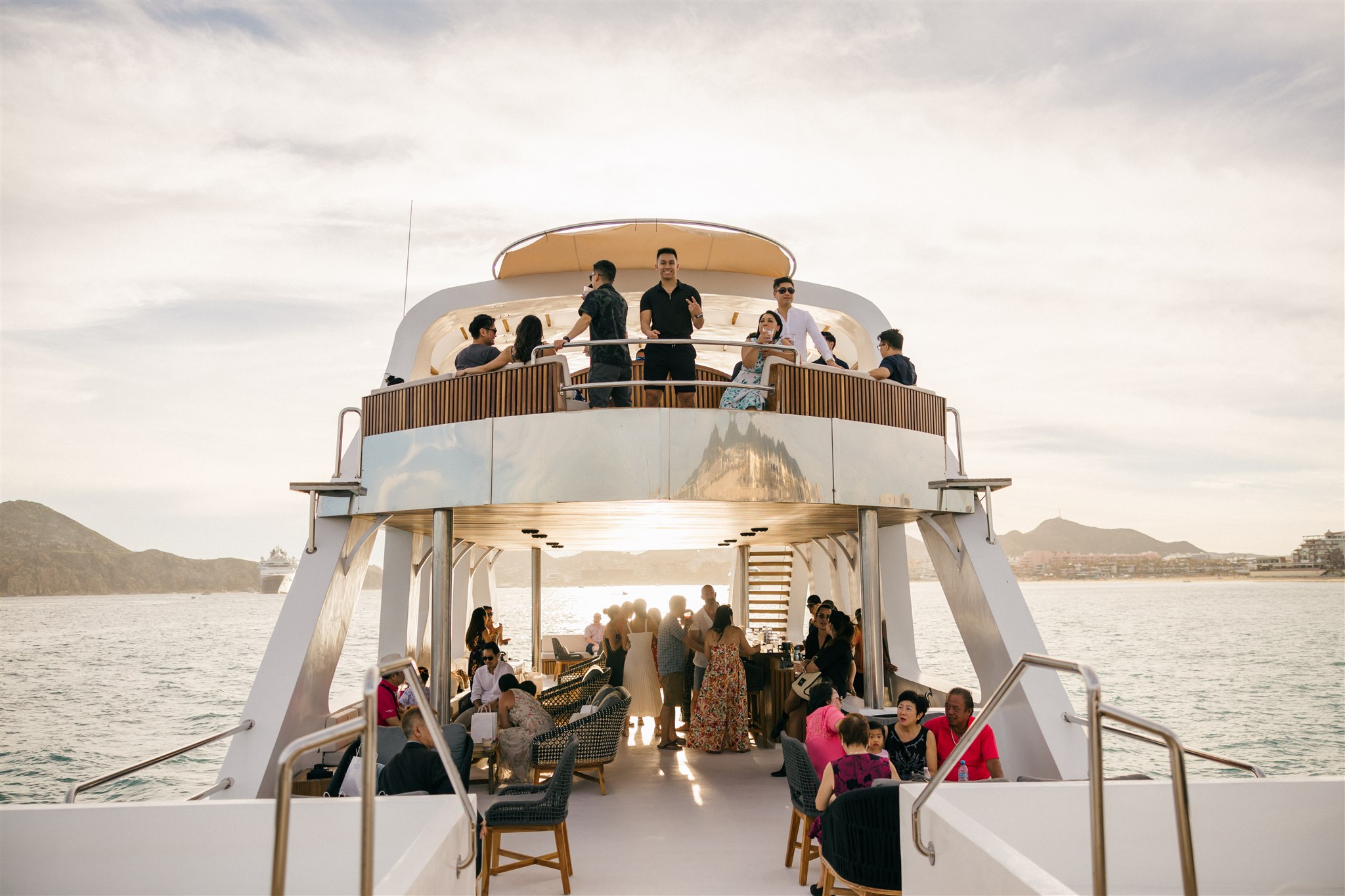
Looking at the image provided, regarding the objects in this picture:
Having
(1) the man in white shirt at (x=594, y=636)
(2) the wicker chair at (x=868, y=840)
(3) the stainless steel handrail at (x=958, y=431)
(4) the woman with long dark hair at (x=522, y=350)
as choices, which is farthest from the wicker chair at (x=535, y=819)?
(1) the man in white shirt at (x=594, y=636)

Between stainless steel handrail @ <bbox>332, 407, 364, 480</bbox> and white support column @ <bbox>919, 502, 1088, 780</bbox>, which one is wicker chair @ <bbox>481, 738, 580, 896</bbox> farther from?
white support column @ <bbox>919, 502, 1088, 780</bbox>

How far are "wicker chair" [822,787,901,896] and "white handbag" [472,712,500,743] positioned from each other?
5572mm

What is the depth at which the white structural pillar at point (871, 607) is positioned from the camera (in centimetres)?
963

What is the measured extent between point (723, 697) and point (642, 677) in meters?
2.15

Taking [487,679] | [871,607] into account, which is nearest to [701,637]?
[487,679]

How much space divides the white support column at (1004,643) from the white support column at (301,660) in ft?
23.1

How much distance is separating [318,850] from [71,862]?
1.08 metres

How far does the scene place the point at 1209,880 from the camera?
4.06 meters

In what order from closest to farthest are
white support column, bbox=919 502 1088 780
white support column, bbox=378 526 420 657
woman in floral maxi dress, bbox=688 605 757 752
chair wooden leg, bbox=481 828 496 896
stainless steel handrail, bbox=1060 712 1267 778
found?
stainless steel handrail, bbox=1060 712 1267 778, chair wooden leg, bbox=481 828 496 896, white support column, bbox=919 502 1088 780, woman in floral maxi dress, bbox=688 605 757 752, white support column, bbox=378 526 420 657

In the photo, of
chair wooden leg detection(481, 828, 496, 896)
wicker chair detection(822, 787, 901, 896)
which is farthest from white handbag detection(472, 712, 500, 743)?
wicker chair detection(822, 787, 901, 896)

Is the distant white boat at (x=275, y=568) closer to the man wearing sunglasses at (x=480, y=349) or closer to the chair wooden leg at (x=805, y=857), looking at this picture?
the man wearing sunglasses at (x=480, y=349)

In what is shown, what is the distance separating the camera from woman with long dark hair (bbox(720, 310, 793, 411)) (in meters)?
8.82

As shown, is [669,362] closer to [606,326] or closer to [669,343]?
[669,343]

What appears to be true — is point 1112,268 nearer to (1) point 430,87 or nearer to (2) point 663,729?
(1) point 430,87
